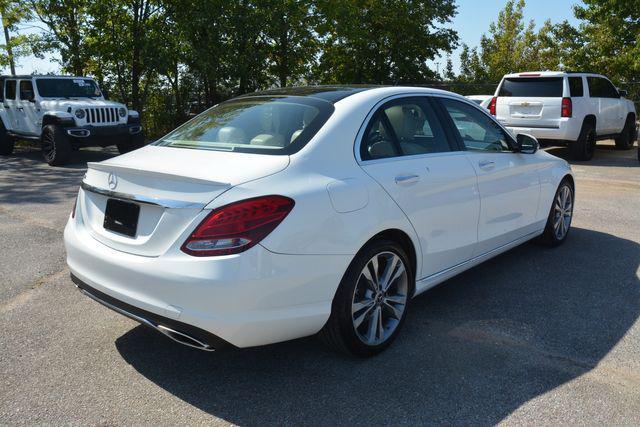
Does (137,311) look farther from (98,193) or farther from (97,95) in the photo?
(97,95)

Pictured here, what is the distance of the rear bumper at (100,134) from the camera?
1217cm

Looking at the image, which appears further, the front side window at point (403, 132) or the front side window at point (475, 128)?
the front side window at point (475, 128)

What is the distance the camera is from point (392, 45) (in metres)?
30.1

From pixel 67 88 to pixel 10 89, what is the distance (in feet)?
5.07

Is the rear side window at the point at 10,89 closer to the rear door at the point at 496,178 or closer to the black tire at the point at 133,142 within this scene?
the black tire at the point at 133,142

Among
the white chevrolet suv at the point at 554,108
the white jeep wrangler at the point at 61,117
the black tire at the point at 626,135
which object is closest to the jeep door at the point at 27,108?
the white jeep wrangler at the point at 61,117

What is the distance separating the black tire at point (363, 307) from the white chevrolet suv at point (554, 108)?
9.50 meters

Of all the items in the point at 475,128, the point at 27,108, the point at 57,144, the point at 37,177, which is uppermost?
the point at 475,128

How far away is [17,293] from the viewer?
4.52 m

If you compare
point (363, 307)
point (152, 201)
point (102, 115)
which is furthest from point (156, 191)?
point (102, 115)

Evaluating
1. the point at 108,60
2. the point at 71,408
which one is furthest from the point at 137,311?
the point at 108,60

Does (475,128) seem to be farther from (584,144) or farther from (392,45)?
(392,45)

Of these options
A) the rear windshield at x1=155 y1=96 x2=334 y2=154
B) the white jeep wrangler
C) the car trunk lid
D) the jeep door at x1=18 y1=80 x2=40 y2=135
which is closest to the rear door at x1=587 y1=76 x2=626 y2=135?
the white jeep wrangler

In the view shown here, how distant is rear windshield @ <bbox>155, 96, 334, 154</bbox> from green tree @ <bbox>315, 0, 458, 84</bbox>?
23.5 metres
